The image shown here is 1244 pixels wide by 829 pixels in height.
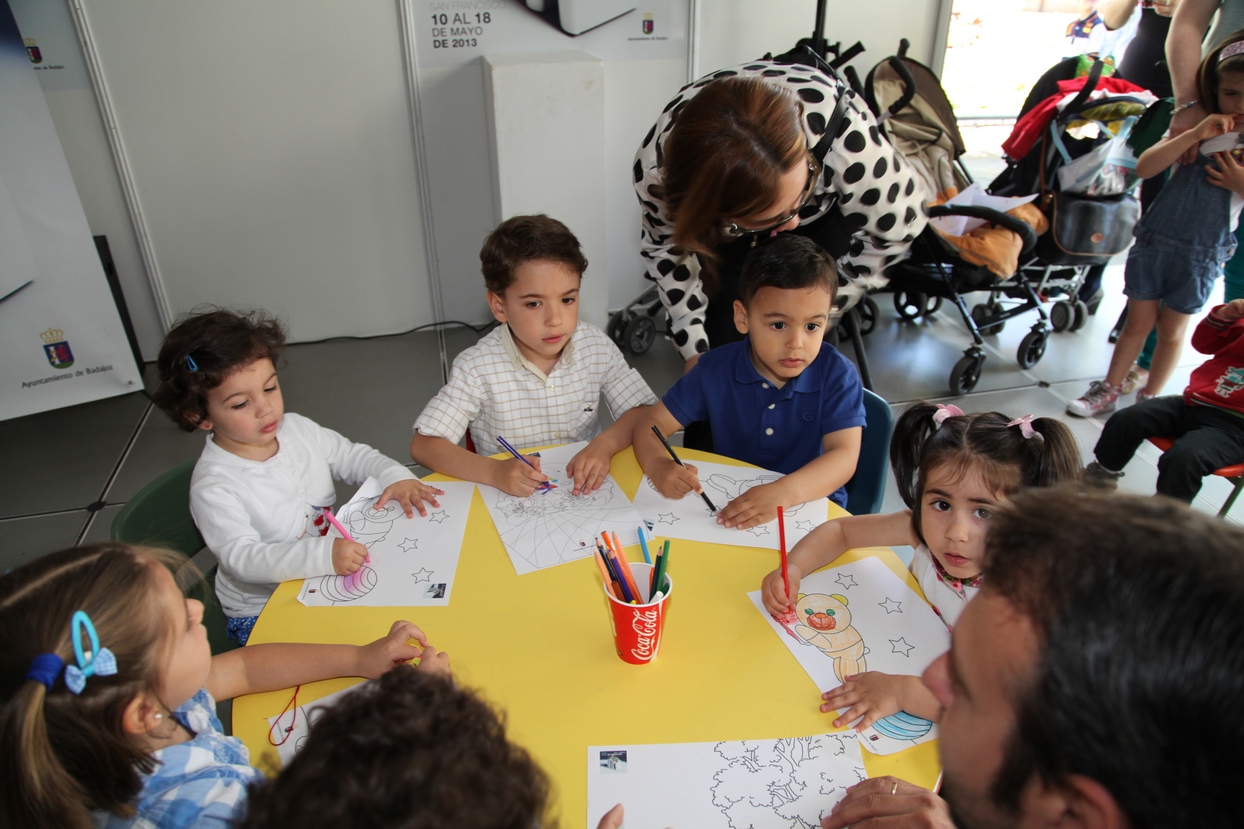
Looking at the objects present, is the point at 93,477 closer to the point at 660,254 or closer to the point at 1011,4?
the point at 660,254

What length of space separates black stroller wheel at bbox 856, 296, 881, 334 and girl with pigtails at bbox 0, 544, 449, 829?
324cm

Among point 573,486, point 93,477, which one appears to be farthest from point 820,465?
point 93,477

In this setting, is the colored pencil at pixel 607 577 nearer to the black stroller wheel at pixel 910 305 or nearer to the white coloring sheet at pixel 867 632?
the white coloring sheet at pixel 867 632

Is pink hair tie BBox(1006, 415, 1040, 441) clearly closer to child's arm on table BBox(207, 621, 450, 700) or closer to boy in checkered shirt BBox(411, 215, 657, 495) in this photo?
boy in checkered shirt BBox(411, 215, 657, 495)

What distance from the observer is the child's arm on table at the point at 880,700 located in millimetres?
854

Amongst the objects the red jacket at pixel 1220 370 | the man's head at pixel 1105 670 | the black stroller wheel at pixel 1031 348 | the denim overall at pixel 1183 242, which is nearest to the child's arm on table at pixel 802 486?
the man's head at pixel 1105 670

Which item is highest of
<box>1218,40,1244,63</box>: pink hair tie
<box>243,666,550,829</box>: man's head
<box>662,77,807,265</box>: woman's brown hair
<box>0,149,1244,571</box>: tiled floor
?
<box>1218,40,1244,63</box>: pink hair tie

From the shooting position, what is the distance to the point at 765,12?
3275 mm

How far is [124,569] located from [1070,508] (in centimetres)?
89

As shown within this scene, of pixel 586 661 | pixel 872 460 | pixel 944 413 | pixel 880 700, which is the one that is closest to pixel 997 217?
pixel 872 460

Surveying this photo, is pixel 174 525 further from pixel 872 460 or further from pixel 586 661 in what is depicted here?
pixel 872 460

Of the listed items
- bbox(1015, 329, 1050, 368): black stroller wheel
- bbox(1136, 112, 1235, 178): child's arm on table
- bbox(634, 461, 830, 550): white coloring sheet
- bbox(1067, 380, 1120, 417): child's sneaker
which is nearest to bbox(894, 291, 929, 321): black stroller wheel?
bbox(1015, 329, 1050, 368): black stroller wheel

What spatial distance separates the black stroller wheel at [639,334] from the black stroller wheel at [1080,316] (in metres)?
2.04

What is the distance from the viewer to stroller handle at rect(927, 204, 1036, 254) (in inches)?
106
